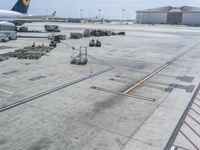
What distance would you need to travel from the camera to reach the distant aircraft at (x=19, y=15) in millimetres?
72188

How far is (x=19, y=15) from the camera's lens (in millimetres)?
77250

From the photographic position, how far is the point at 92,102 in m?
17.4

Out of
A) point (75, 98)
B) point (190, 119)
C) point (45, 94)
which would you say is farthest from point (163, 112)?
point (45, 94)

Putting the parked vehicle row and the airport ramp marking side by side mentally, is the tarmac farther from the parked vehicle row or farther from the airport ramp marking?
the parked vehicle row

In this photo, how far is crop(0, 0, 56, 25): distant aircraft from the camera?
7219cm

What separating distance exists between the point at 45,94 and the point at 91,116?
5338 millimetres

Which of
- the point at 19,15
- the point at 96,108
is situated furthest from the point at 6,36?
the point at 96,108

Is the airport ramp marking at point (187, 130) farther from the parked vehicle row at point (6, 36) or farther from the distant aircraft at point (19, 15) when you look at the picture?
the distant aircraft at point (19, 15)

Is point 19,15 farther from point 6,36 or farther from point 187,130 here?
point 187,130

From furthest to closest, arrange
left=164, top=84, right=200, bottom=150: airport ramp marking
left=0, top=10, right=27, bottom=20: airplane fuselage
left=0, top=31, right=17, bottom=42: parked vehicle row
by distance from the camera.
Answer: left=0, top=10, right=27, bottom=20: airplane fuselage < left=0, top=31, right=17, bottom=42: parked vehicle row < left=164, top=84, right=200, bottom=150: airport ramp marking

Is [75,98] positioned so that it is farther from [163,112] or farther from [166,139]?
[166,139]

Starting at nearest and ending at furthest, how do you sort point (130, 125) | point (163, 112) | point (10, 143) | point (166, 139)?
1. point (10, 143)
2. point (166, 139)
3. point (130, 125)
4. point (163, 112)

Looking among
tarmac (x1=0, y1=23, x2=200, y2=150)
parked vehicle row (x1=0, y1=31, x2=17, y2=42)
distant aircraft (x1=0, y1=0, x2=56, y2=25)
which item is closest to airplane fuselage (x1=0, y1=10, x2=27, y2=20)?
distant aircraft (x1=0, y1=0, x2=56, y2=25)

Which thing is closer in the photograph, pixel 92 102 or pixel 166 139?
pixel 166 139
